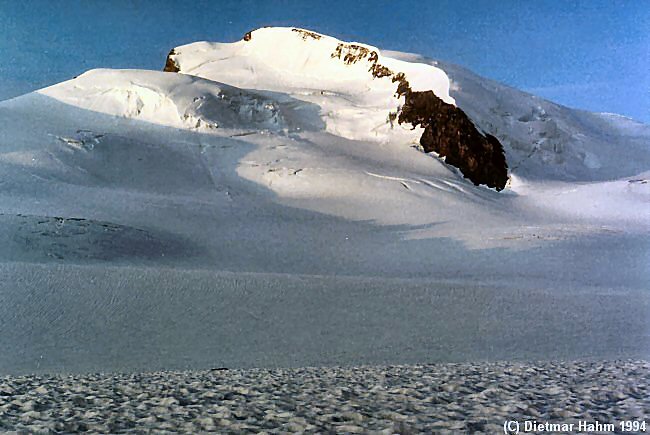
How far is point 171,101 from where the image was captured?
18.4m

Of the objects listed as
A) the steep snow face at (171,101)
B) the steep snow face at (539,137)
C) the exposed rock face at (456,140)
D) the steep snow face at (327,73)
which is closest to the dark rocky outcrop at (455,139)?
the exposed rock face at (456,140)

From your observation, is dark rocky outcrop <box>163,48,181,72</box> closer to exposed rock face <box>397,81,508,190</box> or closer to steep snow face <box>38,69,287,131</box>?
steep snow face <box>38,69,287,131</box>

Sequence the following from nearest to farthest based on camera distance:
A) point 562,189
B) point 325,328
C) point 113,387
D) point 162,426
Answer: point 162,426, point 113,387, point 325,328, point 562,189

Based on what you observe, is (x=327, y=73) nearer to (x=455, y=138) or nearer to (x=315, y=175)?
(x=455, y=138)

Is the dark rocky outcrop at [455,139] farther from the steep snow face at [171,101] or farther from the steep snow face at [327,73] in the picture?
the steep snow face at [171,101]

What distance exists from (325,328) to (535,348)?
71.6 inches

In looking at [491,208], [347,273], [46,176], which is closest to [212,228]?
[347,273]

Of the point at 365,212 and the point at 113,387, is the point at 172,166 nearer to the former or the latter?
the point at 365,212

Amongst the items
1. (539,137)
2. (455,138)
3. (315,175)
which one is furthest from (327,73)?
(315,175)

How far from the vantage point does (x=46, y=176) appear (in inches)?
524

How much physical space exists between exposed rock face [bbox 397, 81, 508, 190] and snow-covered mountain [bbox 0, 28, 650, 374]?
0.06 m

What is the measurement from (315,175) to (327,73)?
8631 mm

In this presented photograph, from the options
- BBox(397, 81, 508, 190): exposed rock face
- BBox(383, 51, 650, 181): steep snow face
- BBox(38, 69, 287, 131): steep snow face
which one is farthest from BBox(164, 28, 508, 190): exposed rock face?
BBox(38, 69, 287, 131): steep snow face

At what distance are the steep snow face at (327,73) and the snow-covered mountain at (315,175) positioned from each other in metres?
0.07
